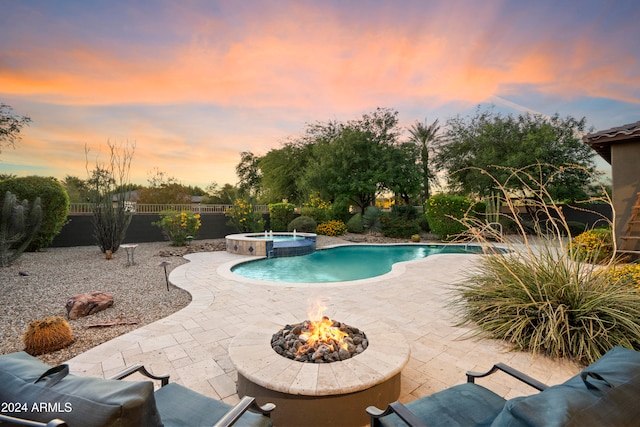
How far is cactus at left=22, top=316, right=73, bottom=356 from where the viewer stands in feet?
10.1

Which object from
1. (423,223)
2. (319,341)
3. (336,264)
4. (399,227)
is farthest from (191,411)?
(423,223)

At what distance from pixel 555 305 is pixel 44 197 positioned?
12294mm

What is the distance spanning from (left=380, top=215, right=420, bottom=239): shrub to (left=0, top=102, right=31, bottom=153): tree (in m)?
15.1

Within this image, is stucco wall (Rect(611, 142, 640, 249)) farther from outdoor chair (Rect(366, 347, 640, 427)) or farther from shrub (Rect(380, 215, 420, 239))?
shrub (Rect(380, 215, 420, 239))

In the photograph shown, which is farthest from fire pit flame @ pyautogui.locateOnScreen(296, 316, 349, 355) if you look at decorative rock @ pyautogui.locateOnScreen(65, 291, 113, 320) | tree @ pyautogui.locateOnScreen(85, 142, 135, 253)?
tree @ pyautogui.locateOnScreen(85, 142, 135, 253)

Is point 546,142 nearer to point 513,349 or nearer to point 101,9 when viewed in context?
point 513,349

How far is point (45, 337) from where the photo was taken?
123 inches

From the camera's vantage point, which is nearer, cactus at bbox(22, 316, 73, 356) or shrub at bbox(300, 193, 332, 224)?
cactus at bbox(22, 316, 73, 356)

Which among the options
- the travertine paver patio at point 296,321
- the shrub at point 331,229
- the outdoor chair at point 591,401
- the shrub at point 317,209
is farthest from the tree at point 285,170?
the outdoor chair at point 591,401

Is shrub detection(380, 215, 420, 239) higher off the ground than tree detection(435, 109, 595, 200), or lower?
lower

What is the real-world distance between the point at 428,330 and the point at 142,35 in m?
8.64

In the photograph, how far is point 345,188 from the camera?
1631cm

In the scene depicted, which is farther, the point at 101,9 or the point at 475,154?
the point at 475,154

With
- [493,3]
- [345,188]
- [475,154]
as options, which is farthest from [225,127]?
[475,154]
